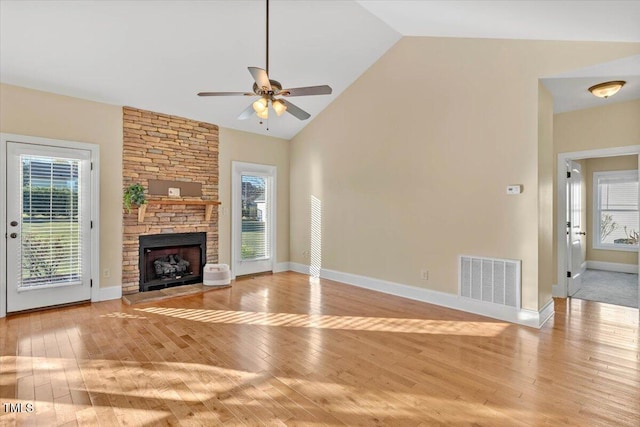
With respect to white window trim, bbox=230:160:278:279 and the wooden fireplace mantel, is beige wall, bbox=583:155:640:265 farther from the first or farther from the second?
the wooden fireplace mantel

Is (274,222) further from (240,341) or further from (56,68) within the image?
(56,68)

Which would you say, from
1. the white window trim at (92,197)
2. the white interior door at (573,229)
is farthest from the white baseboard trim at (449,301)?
the white window trim at (92,197)

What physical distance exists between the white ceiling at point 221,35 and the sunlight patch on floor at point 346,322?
302 cm

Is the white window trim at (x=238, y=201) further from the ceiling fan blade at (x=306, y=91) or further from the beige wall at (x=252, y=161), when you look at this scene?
the ceiling fan blade at (x=306, y=91)

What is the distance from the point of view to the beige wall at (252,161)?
608cm

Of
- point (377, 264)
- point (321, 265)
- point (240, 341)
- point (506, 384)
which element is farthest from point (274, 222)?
point (506, 384)

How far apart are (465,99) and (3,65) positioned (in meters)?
5.65

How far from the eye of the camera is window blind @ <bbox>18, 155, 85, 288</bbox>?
412 cm

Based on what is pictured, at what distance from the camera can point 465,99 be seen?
425 centimetres

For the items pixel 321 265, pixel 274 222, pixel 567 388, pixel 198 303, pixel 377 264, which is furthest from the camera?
pixel 274 222

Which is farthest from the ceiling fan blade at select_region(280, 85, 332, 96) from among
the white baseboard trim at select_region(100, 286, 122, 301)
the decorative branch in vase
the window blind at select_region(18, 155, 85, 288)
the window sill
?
the window sill

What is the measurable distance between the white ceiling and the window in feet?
11.5

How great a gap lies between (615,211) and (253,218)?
310 inches

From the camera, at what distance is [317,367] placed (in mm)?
2732
